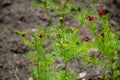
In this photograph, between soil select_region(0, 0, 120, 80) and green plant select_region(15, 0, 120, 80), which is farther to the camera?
soil select_region(0, 0, 120, 80)

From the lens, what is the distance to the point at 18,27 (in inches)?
156

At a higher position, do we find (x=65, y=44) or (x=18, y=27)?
(x=65, y=44)

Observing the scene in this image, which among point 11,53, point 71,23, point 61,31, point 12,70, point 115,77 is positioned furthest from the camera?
point 71,23

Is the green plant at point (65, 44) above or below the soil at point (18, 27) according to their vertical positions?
above

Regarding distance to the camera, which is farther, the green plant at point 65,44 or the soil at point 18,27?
the soil at point 18,27

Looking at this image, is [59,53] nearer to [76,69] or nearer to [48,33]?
[48,33]

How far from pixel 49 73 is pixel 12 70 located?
2.58 ft

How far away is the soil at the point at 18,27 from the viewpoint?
10.8 ft

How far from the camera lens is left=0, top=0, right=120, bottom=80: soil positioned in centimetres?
329

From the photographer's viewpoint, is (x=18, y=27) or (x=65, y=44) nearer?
(x=65, y=44)

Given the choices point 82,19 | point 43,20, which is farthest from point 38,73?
point 43,20

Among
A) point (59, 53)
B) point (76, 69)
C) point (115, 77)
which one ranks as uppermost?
point (59, 53)

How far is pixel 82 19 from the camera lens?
2525mm

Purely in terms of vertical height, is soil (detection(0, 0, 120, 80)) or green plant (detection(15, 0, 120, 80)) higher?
green plant (detection(15, 0, 120, 80))
